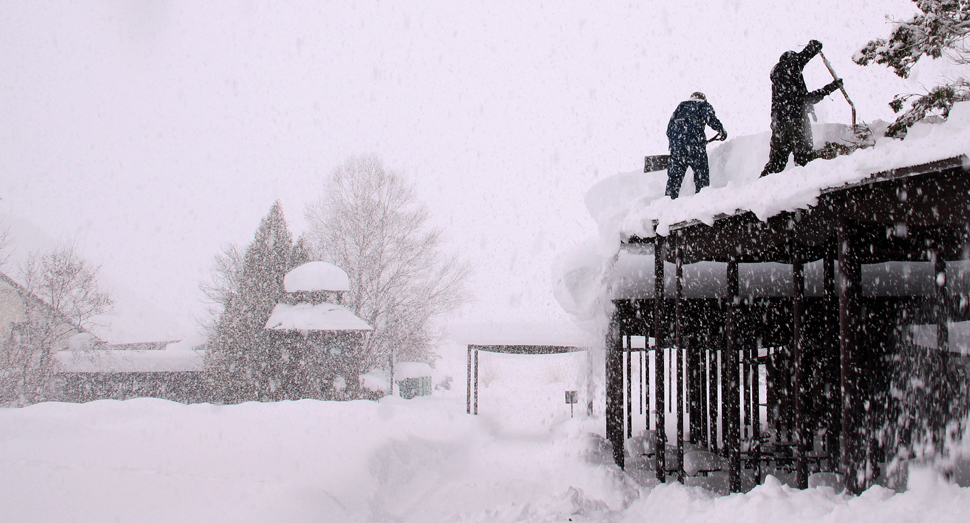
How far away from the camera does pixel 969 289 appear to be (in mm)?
6219

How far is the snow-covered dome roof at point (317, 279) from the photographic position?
20.3 meters

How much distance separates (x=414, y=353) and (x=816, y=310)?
831 inches

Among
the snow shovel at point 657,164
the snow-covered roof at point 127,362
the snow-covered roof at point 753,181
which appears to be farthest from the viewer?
the snow-covered roof at point 127,362

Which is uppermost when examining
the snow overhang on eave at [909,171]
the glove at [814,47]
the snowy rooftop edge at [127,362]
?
the glove at [814,47]

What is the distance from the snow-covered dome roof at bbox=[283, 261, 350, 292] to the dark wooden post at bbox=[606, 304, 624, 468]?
45.6 ft

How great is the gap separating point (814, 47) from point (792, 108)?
2.61 feet

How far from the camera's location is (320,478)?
282 inches

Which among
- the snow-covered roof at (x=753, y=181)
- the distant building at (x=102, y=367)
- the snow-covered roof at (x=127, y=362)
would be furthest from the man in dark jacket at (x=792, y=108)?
the snow-covered roof at (x=127, y=362)

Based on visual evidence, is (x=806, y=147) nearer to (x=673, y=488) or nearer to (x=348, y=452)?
(x=673, y=488)

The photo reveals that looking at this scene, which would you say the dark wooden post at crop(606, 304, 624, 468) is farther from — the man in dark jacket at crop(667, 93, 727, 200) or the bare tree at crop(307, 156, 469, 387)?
the bare tree at crop(307, 156, 469, 387)

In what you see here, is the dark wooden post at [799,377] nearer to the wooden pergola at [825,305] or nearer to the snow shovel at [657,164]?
the wooden pergola at [825,305]

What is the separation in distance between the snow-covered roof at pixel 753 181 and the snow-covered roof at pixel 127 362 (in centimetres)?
2113

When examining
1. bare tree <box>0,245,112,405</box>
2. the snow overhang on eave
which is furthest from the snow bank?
bare tree <box>0,245,112,405</box>

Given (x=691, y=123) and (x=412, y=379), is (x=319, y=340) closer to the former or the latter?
(x=412, y=379)
